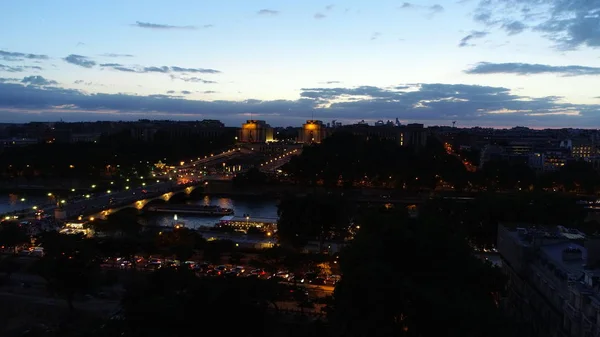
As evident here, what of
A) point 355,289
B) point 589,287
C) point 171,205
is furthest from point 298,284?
point 171,205

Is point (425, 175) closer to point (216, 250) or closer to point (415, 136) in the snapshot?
point (216, 250)

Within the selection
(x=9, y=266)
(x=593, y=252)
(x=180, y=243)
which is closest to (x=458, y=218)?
(x=180, y=243)

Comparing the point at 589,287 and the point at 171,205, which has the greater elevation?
the point at 589,287

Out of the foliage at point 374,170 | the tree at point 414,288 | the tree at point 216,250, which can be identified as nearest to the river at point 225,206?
the foliage at point 374,170

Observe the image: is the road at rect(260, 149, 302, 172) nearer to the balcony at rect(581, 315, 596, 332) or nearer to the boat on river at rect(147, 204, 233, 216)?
the boat on river at rect(147, 204, 233, 216)

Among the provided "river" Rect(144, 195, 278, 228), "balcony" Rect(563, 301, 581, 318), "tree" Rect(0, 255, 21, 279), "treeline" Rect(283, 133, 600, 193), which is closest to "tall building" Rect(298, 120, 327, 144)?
"treeline" Rect(283, 133, 600, 193)

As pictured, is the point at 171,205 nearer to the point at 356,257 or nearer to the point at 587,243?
the point at 356,257
